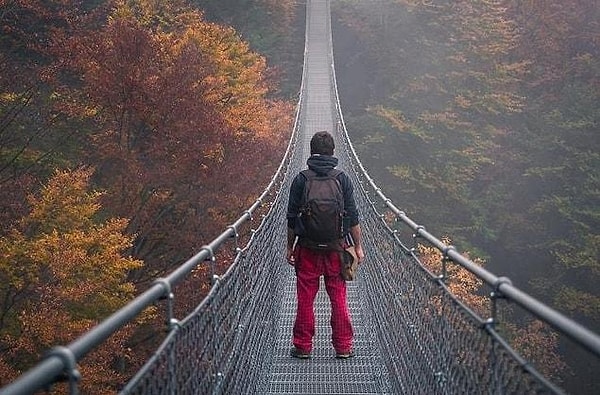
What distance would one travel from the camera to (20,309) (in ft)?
21.2

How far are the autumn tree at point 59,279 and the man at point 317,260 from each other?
3491mm

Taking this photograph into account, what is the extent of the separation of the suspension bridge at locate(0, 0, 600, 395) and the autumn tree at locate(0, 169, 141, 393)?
7.87 ft

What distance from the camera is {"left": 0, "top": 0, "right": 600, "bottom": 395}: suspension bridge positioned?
1134mm

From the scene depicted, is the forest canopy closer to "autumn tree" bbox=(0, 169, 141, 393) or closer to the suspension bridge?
"autumn tree" bbox=(0, 169, 141, 393)

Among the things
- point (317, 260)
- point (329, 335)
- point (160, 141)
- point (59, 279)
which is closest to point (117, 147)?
point (160, 141)

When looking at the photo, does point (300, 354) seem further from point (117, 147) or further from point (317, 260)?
point (117, 147)

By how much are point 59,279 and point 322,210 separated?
14.4ft

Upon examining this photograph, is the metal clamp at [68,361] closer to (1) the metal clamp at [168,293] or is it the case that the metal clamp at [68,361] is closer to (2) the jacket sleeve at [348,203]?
(1) the metal clamp at [168,293]

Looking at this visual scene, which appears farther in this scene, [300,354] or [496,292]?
[300,354]

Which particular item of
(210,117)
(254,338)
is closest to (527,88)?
(210,117)

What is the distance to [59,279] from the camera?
645 centimetres

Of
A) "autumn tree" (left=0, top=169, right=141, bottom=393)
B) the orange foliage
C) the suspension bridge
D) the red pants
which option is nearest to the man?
the red pants

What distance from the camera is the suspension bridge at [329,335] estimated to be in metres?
1.13

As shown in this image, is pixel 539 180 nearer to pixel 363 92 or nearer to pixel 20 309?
pixel 363 92
